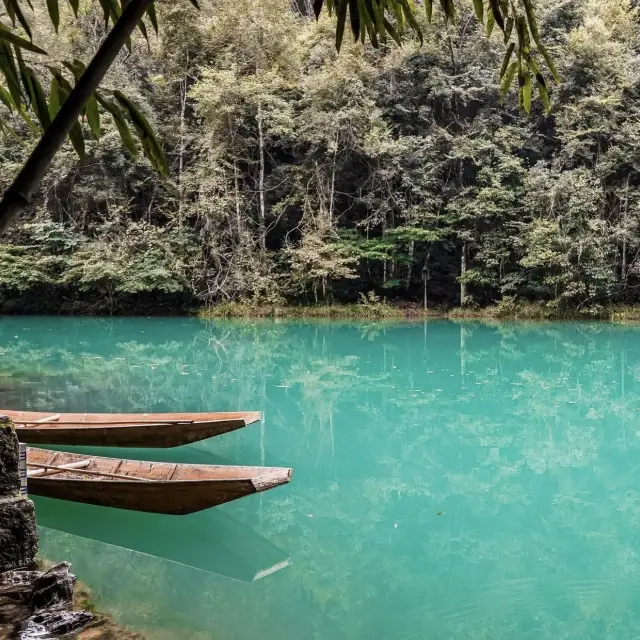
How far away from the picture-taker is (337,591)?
2988 mm

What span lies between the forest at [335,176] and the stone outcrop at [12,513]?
1280 cm

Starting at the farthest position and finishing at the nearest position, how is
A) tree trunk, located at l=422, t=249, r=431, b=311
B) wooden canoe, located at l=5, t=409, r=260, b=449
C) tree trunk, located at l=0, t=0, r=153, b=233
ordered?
tree trunk, located at l=422, t=249, r=431, b=311 → wooden canoe, located at l=5, t=409, r=260, b=449 → tree trunk, located at l=0, t=0, r=153, b=233

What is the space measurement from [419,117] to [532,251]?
187 inches

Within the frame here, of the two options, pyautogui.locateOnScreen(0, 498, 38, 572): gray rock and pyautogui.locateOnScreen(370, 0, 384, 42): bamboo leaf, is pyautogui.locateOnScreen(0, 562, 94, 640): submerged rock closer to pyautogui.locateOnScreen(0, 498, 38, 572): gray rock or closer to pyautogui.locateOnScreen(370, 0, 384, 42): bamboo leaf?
pyautogui.locateOnScreen(0, 498, 38, 572): gray rock

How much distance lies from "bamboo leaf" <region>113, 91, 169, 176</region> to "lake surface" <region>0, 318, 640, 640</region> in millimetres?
2409

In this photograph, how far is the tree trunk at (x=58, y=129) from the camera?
0.54 metres

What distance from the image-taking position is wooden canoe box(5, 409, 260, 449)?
15.0 feet

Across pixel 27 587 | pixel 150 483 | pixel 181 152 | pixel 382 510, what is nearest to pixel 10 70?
pixel 27 587

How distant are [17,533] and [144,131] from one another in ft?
8.54

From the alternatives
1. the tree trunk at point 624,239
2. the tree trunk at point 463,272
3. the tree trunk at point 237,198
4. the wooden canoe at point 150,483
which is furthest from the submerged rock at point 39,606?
the tree trunk at point 624,239

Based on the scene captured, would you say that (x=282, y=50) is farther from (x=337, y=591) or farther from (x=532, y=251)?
(x=337, y=591)

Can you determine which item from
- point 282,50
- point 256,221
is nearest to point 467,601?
point 256,221

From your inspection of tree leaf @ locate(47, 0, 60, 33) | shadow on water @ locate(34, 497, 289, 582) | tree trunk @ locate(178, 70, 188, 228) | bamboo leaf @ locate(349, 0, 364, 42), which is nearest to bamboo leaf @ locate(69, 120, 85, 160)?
tree leaf @ locate(47, 0, 60, 33)

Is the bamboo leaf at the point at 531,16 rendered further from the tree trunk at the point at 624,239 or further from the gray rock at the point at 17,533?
the tree trunk at the point at 624,239
